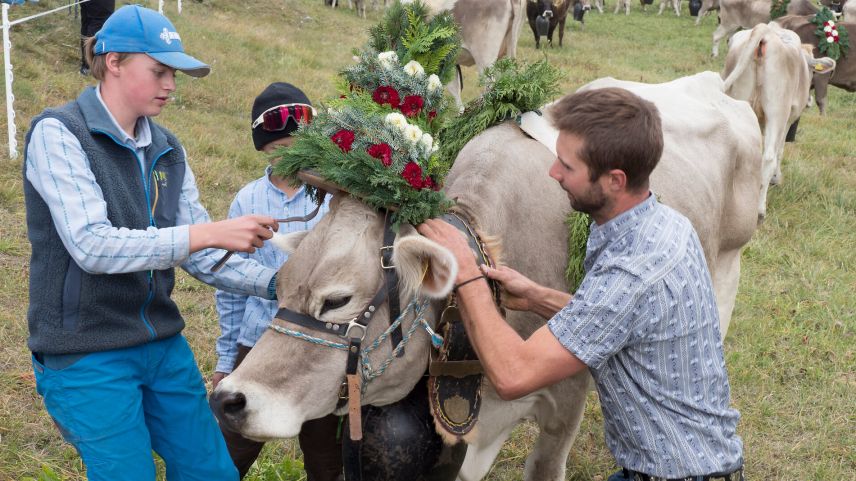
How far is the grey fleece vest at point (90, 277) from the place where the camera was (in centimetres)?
256

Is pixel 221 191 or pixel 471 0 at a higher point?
pixel 471 0

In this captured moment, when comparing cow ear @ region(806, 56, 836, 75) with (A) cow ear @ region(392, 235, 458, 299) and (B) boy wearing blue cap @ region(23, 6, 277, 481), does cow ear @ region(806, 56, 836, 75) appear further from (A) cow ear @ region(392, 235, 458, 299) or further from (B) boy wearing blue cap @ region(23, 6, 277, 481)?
(B) boy wearing blue cap @ region(23, 6, 277, 481)

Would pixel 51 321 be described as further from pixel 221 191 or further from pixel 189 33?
pixel 189 33

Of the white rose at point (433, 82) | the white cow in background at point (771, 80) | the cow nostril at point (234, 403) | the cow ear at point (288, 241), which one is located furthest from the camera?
the white cow in background at point (771, 80)

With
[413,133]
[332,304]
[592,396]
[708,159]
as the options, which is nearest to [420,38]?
[413,133]

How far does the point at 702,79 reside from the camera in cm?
525

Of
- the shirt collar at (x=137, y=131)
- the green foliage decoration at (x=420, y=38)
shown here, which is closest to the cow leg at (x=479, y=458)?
the green foliage decoration at (x=420, y=38)

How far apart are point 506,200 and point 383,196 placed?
0.66 meters

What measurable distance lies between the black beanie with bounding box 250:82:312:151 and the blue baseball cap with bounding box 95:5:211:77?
732 mm

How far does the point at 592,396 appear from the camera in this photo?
507 centimetres

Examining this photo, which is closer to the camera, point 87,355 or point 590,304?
point 590,304

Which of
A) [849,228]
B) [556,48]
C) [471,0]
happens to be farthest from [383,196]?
[556,48]

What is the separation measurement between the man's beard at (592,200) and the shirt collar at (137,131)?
1.39 metres

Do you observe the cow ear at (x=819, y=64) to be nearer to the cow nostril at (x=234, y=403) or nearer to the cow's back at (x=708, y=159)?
the cow's back at (x=708, y=159)
